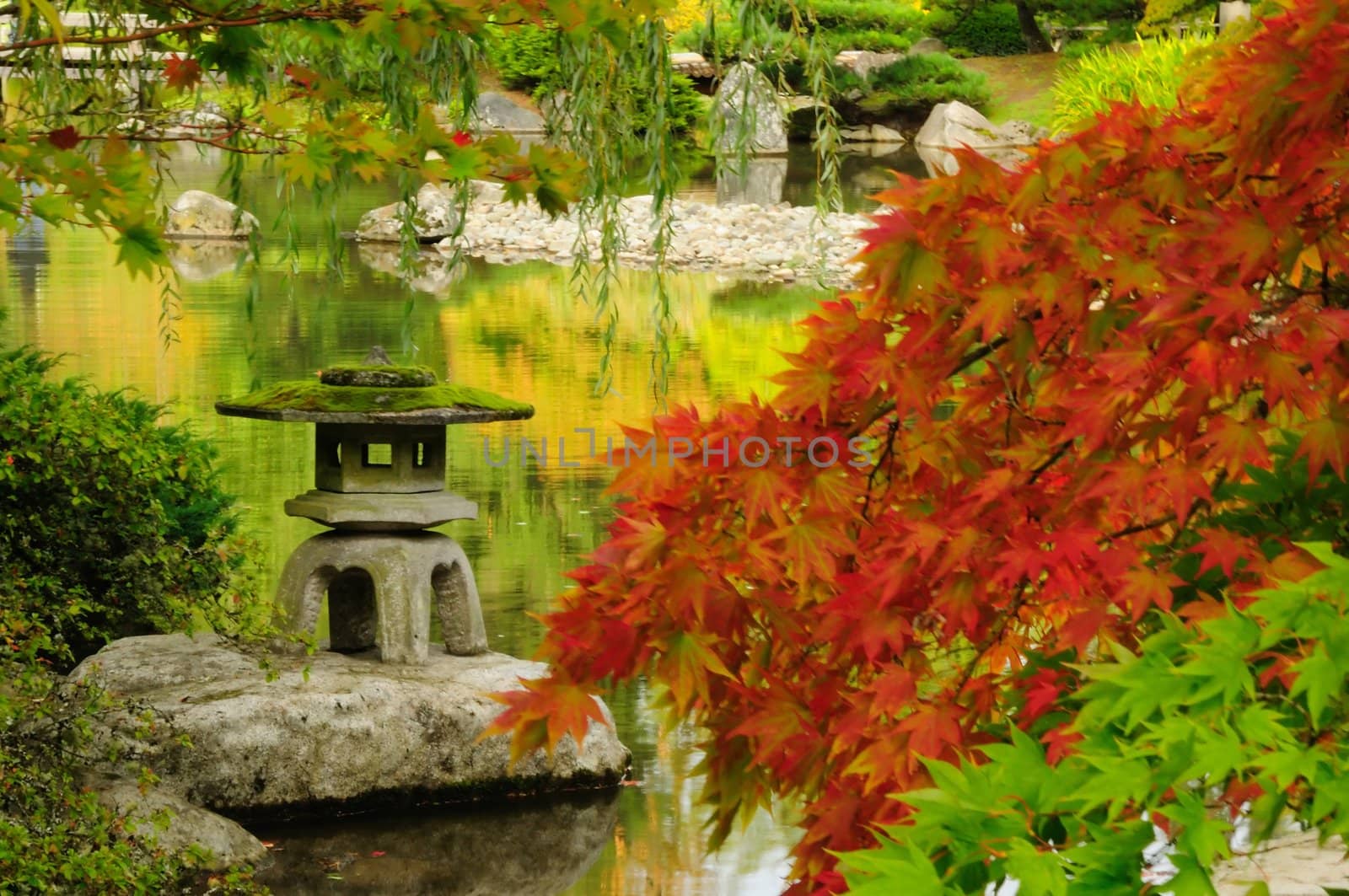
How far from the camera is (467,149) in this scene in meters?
3.27

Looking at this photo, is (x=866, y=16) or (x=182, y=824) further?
(x=866, y=16)

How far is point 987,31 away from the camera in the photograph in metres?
37.7

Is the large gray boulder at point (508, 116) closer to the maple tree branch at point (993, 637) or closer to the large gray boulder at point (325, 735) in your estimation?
the large gray boulder at point (325, 735)

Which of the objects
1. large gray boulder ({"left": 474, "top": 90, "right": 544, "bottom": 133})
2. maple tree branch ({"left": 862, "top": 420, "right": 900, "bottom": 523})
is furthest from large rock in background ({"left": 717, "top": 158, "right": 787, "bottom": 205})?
maple tree branch ({"left": 862, "top": 420, "right": 900, "bottom": 523})

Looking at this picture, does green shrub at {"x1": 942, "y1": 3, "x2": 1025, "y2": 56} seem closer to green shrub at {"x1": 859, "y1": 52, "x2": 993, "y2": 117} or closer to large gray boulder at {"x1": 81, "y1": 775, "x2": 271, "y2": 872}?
green shrub at {"x1": 859, "y1": 52, "x2": 993, "y2": 117}

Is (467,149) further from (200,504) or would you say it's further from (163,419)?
(163,419)

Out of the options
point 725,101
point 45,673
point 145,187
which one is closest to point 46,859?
point 45,673

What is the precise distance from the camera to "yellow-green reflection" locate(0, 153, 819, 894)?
16.8ft

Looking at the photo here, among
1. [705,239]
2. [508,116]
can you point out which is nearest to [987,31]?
[508,116]

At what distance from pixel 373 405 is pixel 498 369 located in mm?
6897

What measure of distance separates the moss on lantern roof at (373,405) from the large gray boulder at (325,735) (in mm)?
754

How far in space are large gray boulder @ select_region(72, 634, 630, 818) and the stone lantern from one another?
0.18 m

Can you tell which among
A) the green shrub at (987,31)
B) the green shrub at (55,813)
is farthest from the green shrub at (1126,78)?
the green shrub at (55,813)

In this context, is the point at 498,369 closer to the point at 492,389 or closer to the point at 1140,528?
the point at 492,389
